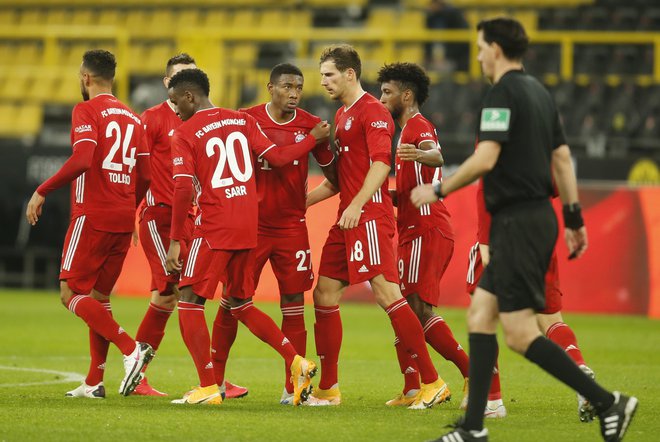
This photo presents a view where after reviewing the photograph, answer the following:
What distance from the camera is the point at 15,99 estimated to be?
22312mm

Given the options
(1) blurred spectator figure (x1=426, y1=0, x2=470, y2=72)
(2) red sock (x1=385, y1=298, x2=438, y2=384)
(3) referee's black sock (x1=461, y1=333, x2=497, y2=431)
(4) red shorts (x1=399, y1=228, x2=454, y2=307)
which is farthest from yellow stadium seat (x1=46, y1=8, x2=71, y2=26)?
(3) referee's black sock (x1=461, y1=333, x2=497, y2=431)

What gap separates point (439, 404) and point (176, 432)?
2.28 metres

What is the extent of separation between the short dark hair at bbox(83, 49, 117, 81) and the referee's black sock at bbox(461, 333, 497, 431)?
12.3 ft

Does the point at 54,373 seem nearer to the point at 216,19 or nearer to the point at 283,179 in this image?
the point at 283,179

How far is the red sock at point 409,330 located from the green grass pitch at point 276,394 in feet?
1.25

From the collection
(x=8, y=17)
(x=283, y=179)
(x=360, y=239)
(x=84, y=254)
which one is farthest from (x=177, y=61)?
(x=8, y=17)

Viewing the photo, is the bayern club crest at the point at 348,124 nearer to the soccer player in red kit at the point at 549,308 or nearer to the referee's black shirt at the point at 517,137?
the soccer player in red kit at the point at 549,308

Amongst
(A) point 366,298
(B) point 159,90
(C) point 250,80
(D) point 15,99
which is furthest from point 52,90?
(A) point 366,298

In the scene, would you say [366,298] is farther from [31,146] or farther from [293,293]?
[293,293]

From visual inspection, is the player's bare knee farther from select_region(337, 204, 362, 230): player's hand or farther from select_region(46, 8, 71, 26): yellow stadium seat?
select_region(46, 8, 71, 26): yellow stadium seat

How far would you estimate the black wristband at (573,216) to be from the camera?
6266mm

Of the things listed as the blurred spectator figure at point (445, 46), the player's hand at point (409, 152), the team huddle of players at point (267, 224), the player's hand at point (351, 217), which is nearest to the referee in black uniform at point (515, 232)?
the team huddle of players at point (267, 224)

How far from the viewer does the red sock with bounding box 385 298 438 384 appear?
304 inches

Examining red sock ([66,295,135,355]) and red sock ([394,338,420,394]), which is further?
red sock ([394,338,420,394])
